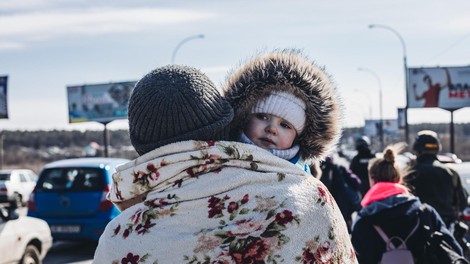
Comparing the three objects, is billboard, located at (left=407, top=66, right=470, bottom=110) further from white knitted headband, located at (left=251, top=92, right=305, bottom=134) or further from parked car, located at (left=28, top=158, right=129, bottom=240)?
white knitted headband, located at (left=251, top=92, right=305, bottom=134)

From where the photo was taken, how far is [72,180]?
37.9ft

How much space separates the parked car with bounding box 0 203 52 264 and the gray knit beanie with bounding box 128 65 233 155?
674 cm

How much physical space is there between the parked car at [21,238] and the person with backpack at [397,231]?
5.07 meters

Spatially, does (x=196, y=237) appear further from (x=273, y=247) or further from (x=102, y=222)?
(x=102, y=222)

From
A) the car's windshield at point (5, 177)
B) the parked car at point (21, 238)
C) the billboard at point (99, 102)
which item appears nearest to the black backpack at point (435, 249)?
the parked car at point (21, 238)

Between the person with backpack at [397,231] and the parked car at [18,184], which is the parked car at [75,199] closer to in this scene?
the person with backpack at [397,231]

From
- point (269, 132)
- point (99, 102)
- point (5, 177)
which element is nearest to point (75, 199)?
point (269, 132)

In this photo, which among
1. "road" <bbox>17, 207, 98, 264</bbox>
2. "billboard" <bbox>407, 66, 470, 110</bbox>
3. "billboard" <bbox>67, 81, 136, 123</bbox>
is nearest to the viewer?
"road" <bbox>17, 207, 98, 264</bbox>

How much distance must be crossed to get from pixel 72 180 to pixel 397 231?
8083 millimetres

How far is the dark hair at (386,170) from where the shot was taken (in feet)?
15.6

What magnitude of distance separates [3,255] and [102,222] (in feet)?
9.65

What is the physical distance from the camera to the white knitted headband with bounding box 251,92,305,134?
7.50 ft

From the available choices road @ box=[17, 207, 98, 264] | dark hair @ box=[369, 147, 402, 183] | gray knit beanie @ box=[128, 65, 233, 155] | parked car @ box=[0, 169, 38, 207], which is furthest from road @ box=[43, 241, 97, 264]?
parked car @ box=[0, 169, 38, 207]

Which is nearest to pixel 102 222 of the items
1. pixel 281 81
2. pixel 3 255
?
pixel 3 255
